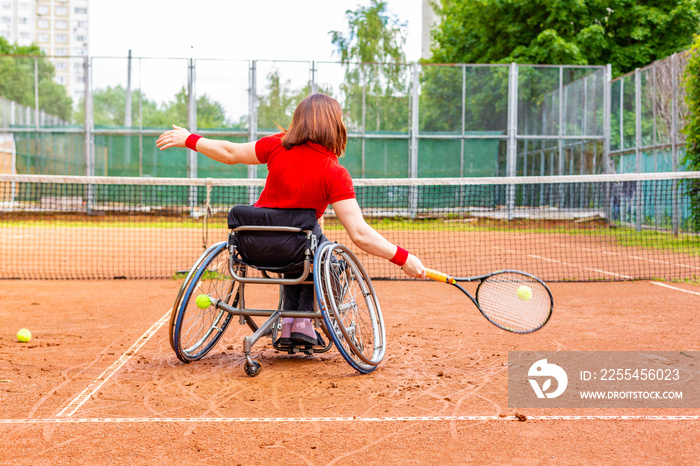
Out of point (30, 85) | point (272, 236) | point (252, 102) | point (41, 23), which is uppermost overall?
point (41, 23)

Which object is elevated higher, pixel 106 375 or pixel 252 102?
pixel 252 102

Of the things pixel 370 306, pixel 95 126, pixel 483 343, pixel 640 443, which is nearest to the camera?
pixel 640 443

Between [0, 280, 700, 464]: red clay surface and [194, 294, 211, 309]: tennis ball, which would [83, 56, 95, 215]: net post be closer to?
[0, 280, 700, 464]: red clay surface

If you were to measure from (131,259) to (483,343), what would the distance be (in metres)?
7.72

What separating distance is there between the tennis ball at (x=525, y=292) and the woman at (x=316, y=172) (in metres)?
0.83

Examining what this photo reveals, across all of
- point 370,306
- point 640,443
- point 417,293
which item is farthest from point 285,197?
point 417,293

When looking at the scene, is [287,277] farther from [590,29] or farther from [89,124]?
[590,29]

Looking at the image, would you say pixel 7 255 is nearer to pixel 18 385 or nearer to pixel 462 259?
pixel 462 259

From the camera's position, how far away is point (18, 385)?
12.1ft

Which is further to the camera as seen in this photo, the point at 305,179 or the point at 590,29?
the point at 590,29

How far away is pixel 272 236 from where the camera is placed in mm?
3742

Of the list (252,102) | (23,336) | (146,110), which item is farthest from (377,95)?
(23,336)

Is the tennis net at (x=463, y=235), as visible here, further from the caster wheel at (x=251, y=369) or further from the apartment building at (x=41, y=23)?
the apartment building at (x=41, y=23)

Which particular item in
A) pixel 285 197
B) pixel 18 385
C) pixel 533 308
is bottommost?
pixel 18 385
